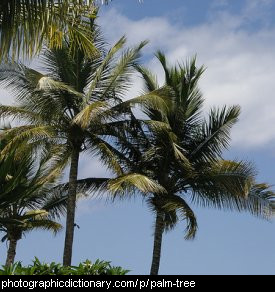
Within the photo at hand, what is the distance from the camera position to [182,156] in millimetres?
25828

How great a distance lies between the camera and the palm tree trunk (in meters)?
25.6

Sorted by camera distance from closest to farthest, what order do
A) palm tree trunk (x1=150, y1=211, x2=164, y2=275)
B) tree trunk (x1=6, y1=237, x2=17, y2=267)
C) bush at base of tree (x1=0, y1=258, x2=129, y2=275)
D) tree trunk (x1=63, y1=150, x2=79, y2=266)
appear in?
1. bush at base of tree (x1=0, y1=258, x2=129, y2=275)
2. tree trunk (x1=63, y1=150, x2=79, y2=266)
3. palm tree trunk (x1=150, y1=211, x2=164, y2=275)
4. tree trunk (x1=6, y1=237, x2=17, y2=267)

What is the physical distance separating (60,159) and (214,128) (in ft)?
20.1

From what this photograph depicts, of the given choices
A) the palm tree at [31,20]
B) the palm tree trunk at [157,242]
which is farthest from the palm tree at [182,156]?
the palm tree at [31,20]

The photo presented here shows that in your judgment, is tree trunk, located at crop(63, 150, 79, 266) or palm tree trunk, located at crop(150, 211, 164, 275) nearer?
tree trunk, located at crop(63, 150, 79, 266)

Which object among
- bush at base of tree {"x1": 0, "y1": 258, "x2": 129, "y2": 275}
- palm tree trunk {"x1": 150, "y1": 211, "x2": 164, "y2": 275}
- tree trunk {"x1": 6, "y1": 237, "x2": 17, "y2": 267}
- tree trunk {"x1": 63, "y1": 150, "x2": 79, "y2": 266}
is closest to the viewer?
bush at base of tree {"x1": 0, "y1": 258, "x2": 129, "y2": 275}

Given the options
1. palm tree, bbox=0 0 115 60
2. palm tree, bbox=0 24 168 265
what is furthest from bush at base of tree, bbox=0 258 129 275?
palm tree, bbox=0 24 168 265

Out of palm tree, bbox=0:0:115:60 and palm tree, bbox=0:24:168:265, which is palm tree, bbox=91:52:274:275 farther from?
palm tree, bbox=0:0:115:60

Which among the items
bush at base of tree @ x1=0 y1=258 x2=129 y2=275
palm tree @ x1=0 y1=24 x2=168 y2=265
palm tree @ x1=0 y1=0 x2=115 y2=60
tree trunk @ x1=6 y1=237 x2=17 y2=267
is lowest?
bush at base of tree @ x1=0 y1=258 x2=129 y2=275

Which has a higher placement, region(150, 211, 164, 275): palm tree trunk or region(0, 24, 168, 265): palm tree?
region(0, 24, 168, 265): palm tree

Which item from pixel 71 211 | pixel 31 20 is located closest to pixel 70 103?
pixel 71 211
